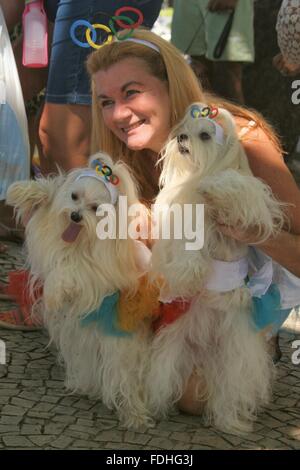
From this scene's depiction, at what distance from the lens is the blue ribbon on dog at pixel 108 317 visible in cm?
248

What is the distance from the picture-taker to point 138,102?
8.73 feet

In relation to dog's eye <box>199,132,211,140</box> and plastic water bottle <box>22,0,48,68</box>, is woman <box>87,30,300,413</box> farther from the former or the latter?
plastic water bottle <box>22,0,48,68</box>

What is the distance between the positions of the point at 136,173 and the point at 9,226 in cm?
176

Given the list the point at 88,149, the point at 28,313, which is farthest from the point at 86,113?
the point at 28,313

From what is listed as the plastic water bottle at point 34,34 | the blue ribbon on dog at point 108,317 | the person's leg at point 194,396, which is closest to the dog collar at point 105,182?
the blue ribbon on dog at point 108,317

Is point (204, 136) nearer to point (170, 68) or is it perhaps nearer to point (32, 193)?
point (170, 68)

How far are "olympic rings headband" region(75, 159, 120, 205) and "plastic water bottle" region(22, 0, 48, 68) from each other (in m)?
1.21

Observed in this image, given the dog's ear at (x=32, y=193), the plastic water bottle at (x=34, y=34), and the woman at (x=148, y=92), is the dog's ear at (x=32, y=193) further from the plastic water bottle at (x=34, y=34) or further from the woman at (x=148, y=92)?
the plastic water bottle at (x=34, y=34)

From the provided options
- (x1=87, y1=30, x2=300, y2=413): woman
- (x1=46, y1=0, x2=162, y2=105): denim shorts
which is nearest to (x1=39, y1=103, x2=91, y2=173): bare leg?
(x1=46, y1=0, x2=162, y2=105): denim shorts

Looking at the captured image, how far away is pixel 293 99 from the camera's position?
19.6 feet
